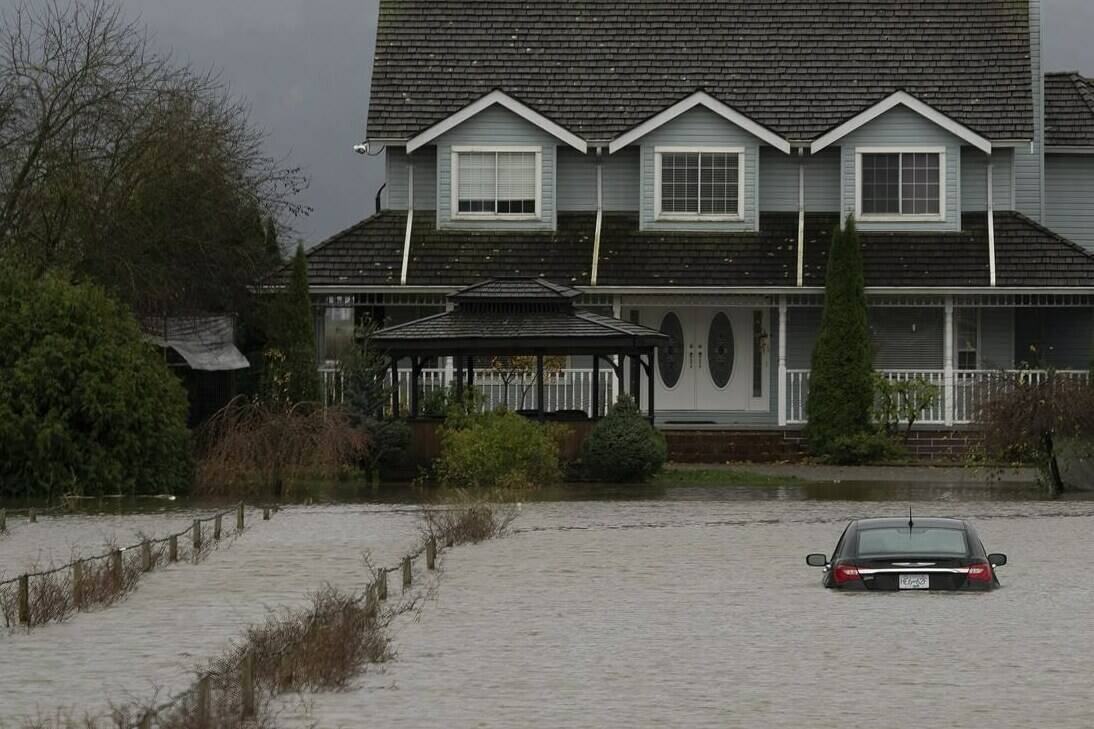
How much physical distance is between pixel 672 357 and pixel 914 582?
2325 centimetres

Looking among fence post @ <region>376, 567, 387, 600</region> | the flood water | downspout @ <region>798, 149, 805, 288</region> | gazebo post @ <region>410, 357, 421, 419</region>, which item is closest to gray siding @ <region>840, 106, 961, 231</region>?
downspout @ <region>798, 149, 805, 288</region>

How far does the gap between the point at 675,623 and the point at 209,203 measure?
80.4 ft

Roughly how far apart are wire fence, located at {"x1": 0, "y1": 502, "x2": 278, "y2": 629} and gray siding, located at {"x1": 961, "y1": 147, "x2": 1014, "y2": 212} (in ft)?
72.1

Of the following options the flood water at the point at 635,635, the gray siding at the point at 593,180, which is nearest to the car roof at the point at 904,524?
the flood water at the point at 635,635

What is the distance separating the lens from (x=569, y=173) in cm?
4497

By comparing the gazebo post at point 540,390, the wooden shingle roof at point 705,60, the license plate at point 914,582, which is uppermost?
the wooden shingle roof at point 705,60

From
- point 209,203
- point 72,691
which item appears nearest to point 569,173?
point 209,203

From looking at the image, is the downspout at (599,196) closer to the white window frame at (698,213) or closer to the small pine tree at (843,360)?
the white window frame at (698,213)

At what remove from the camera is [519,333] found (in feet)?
123

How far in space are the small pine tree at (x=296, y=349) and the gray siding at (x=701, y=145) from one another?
745 centimetres

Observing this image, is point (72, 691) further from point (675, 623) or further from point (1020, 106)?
point (1020, 106)

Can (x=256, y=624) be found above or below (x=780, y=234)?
below

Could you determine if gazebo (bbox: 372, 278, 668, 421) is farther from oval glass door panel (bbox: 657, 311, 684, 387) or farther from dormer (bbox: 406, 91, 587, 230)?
oval glass door panel (bbox: 657, 311, 684, 387)

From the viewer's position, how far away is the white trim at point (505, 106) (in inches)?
1715
